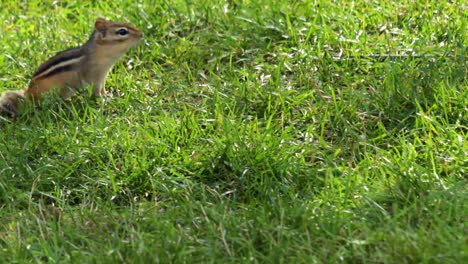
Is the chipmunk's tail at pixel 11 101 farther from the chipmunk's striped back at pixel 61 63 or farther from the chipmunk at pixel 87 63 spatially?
the chipmunk's striped back at pixel 61 63

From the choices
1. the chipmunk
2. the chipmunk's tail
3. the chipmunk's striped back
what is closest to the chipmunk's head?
the chipmunk

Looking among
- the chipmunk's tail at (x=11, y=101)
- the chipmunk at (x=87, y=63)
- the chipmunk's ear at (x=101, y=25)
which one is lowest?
the chipmunk's tail at (x=11, y=101)

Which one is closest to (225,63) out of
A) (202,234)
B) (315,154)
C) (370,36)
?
(370,36)

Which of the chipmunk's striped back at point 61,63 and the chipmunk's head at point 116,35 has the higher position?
the chipmunk's head at point 116,35

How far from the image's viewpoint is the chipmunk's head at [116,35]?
19.6 feet

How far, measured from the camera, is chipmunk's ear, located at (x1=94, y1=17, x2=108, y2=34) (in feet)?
19.6

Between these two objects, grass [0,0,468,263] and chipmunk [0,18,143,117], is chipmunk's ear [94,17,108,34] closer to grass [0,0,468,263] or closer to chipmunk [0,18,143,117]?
chipmunk [0,18,143,117]

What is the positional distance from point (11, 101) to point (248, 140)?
5.14 ft

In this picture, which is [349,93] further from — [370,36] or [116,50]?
[116,50]

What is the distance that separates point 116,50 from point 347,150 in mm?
1690

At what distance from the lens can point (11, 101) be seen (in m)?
5.77

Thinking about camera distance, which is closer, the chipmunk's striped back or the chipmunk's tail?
the chipmunk's tail

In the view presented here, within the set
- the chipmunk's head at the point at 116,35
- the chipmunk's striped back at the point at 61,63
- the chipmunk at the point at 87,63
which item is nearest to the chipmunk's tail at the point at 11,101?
the chipmunk at the point at 87,63

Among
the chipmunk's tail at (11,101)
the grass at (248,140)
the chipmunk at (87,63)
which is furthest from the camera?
the chipmunk at (87,63)
